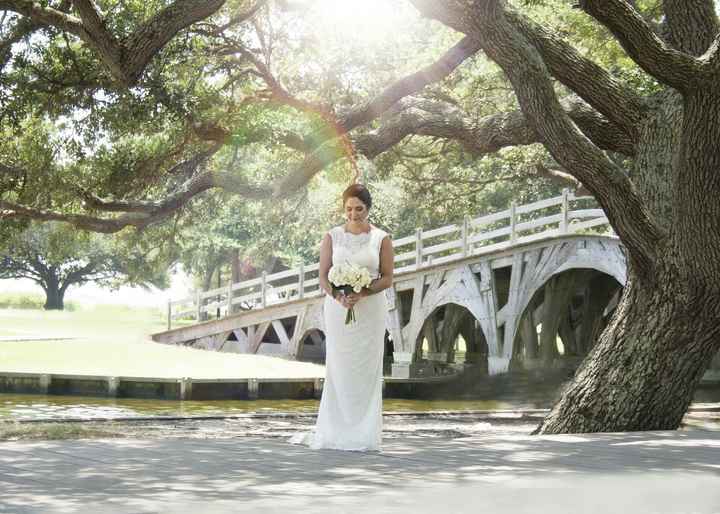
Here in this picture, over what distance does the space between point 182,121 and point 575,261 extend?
15.3 metres

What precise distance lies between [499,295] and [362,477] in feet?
87.2

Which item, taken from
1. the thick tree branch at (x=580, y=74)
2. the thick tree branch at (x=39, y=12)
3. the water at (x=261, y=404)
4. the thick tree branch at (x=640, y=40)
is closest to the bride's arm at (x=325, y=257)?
the thick tree branch at (x=640, y=40)

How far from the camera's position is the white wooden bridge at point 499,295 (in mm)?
28188

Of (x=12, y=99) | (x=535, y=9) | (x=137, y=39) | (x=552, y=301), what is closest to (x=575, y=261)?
(x=552, y=301)

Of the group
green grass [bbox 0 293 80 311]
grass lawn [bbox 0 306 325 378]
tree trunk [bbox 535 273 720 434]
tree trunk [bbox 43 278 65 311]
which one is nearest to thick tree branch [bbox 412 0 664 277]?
tree trunk [bbox 535 273 720 434]

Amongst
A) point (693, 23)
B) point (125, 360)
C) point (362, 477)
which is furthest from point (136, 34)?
point (125, 360)

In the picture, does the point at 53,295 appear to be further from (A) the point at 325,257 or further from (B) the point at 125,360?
(A) the point at 325,257

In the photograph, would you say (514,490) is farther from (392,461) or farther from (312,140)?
(312,140)

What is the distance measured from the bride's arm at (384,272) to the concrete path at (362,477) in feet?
3.73

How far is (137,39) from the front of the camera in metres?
10.2

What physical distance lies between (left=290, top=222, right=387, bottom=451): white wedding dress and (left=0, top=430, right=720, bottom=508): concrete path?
0.28m

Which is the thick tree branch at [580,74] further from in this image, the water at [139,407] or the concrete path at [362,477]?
the water at [139,407]

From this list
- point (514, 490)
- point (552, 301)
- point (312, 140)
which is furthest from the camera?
point (552, 301)

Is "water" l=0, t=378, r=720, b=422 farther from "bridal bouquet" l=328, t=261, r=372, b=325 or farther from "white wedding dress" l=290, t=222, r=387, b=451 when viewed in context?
"bridal bouquet" l=328, t=261, r=372, b=325
